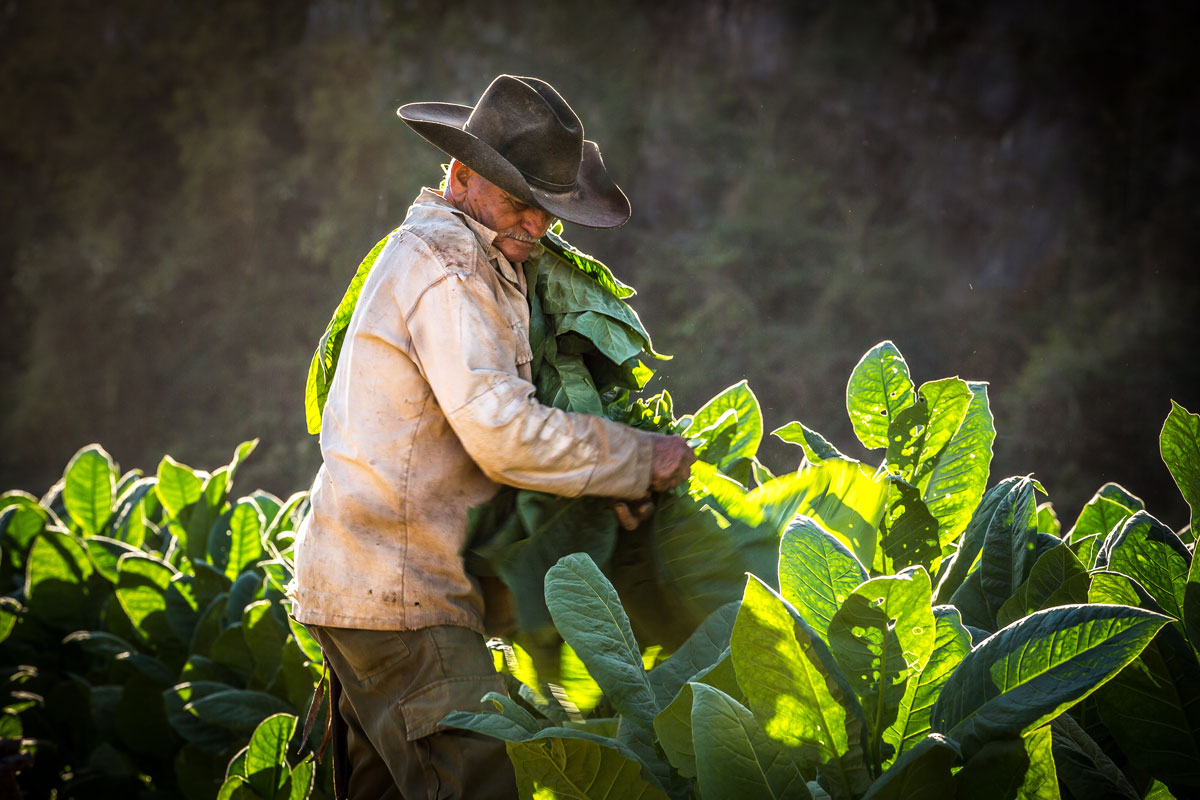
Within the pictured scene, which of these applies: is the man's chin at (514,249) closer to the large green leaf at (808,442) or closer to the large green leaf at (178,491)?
the large green leaf at (808,442)

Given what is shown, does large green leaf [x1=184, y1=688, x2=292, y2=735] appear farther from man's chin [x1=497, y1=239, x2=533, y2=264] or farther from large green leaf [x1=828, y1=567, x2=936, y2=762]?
large green leaf [x1=828, y1=567, x2=936, y2=762]

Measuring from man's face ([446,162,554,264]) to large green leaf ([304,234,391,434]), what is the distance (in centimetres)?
21

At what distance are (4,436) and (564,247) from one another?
10619mm

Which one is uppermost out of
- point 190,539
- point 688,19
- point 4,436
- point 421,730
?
point 688,19

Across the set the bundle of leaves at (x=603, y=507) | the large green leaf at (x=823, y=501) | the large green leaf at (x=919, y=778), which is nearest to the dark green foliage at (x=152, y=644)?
the bundle of leaves at (x=603, y=507)

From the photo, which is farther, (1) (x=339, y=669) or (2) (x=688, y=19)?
(2) (x=688, y=19)

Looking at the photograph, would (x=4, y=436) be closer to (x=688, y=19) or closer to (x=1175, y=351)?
(x=688, y=19)

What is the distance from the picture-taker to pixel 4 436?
10.7 metres

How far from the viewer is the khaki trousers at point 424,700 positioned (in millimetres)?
1636

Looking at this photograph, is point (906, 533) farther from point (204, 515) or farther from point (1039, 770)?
point (204, 515)

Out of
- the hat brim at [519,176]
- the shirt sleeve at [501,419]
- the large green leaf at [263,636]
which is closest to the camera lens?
the shirt sleeve at [501,419]

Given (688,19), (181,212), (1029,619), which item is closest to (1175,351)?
(688,19)

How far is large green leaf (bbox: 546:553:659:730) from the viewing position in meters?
1.20

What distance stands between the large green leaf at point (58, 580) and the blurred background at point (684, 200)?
346cm
